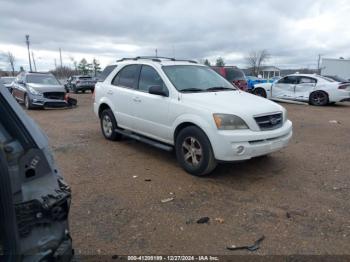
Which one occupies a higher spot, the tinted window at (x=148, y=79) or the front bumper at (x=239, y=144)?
the tinted window at (x=148, y=79)

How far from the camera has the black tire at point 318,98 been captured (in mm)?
15080

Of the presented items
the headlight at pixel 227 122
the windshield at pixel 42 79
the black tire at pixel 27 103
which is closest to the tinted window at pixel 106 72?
the headlight at pixel 227 122

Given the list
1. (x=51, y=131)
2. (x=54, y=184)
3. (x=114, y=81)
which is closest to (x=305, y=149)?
(x=114, y=81)

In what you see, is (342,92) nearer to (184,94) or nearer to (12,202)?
(184,94)

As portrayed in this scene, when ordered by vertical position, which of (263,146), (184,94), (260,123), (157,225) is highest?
(184,94)

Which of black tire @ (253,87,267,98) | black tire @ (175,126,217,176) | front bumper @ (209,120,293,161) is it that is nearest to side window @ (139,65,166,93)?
black tire @ (175,126,217,176)

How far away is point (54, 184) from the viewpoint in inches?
74.7

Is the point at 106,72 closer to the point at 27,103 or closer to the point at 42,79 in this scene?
the point at 27,103

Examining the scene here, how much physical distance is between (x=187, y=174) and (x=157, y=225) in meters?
1.61

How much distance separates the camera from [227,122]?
15.0 feet

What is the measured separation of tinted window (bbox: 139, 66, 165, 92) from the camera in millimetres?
5738

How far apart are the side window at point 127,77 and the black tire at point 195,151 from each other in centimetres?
184

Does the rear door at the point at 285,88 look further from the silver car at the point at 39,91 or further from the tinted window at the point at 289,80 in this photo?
the silver car at the point at 39,91

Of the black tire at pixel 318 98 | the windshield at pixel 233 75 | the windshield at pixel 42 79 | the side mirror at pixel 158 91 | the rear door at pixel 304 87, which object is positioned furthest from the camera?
the rear door at pixel 304 87
